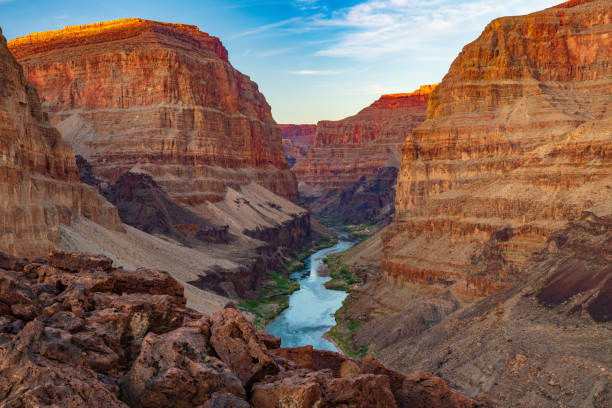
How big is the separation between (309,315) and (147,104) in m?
73.3

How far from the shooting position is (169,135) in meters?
120

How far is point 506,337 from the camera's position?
120 ft

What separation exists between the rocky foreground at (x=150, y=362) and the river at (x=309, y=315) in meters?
36.6

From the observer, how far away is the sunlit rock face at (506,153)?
54156 millimetres

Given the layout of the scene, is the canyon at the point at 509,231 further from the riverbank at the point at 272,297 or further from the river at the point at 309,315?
the riverbank at the point at 272,297

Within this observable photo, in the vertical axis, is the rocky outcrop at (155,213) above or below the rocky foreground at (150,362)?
below

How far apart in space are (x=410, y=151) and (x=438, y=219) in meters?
16.7

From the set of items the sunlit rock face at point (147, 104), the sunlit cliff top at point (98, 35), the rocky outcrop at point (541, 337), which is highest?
the sunlit cliff top at point (98, 35)

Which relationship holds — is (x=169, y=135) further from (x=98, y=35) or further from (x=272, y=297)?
(x=272, y=297)

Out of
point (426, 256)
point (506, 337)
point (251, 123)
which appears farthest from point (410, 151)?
point (251, 123)

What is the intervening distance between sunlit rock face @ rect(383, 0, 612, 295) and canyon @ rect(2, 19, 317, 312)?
26.7m

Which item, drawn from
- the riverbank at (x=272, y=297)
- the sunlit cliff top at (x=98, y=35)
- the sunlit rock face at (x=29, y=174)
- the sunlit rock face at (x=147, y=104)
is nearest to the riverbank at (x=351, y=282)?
the riverbank at (x=272, y=297)

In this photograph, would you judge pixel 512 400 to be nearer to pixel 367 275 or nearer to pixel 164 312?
pixel 164 312

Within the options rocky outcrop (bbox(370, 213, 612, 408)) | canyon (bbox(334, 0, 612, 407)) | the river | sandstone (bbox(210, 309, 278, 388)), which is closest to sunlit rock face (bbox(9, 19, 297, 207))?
the river
